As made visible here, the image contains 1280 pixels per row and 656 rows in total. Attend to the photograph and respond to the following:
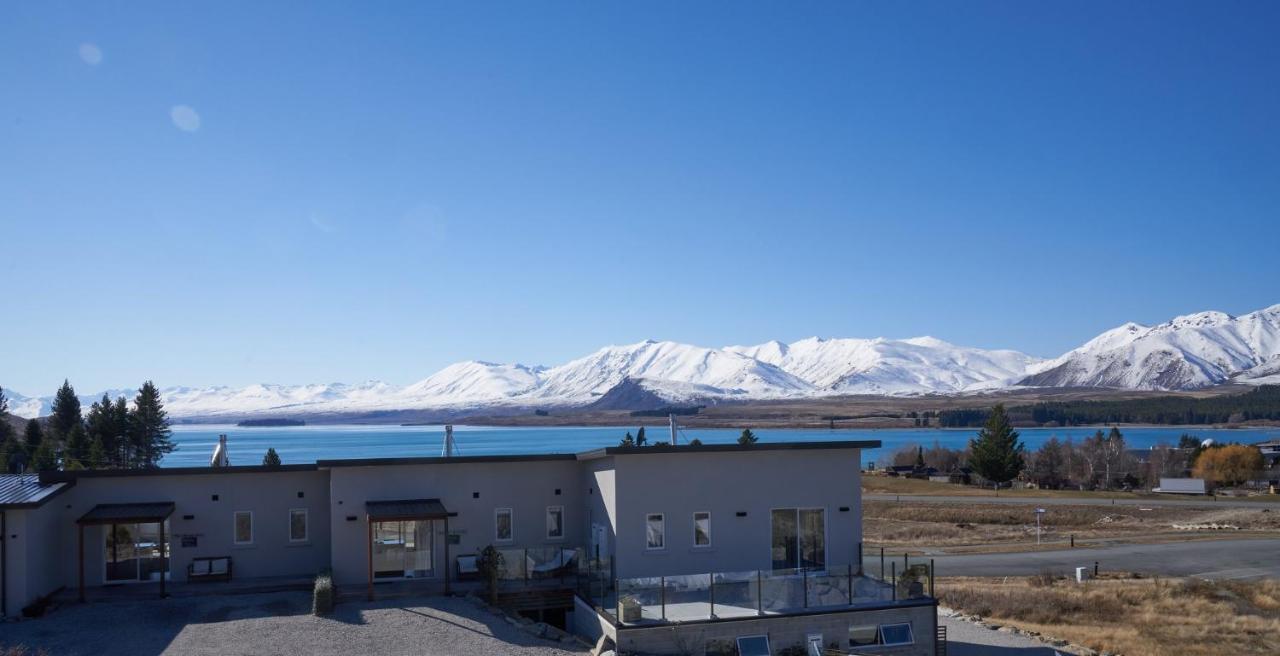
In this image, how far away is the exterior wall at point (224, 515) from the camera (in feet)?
64.9

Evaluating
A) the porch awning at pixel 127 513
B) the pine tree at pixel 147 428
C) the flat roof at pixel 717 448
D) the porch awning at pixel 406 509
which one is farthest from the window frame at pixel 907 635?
the pine tree at pixel 147 428

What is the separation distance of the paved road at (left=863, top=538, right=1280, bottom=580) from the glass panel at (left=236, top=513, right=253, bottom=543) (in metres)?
19.5

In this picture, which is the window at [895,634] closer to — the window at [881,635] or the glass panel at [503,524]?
the window at [881,635]

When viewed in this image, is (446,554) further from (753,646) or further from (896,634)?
(896,634)

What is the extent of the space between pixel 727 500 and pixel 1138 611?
39.3 feet

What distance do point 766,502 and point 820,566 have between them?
165 centimetres

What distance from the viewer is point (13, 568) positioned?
17375 millimetres

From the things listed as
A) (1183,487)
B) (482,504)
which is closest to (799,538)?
(482,504)

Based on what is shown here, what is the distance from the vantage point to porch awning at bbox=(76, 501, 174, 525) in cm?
1891

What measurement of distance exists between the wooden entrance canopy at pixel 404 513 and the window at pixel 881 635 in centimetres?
757

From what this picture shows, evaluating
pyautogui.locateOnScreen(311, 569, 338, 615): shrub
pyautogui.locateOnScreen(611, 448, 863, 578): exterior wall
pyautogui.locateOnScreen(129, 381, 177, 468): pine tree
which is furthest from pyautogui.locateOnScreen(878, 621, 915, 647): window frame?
pyautogui.locateOnScreen(129, 381, 177, 468): pine tree

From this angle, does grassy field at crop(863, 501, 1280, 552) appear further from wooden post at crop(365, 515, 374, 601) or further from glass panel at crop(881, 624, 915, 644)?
wooden post at crop(365, 515, 374, 601)

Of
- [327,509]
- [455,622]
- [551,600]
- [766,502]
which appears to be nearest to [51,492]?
[327,509]

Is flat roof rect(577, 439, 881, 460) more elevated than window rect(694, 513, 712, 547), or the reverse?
flat roof rect(577, 439, 881, 460)
